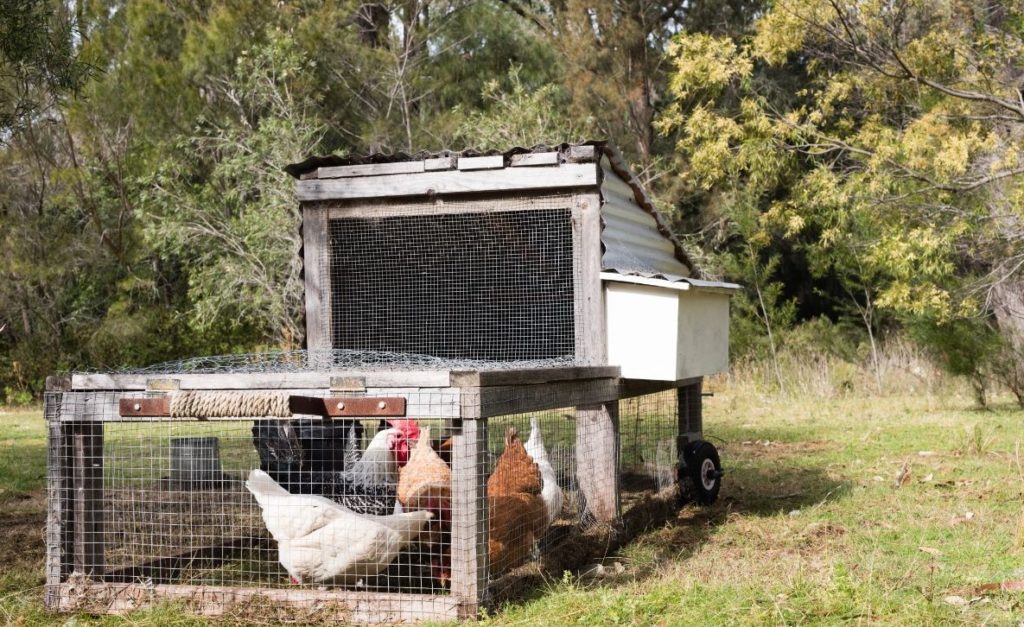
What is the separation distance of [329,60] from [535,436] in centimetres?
1574

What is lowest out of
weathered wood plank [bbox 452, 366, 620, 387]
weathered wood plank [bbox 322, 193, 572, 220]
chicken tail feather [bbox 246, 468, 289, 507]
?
chicken tail feather [bbox 246, 468, 289, 507]

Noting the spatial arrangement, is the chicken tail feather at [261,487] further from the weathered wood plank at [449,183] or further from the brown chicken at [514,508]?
the weathered wood plank at [449,183]

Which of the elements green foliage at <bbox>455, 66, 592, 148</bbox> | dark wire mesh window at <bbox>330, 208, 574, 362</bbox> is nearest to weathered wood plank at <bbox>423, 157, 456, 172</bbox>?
dark wire mesh window at <bbox>330, 208, 574, 362</bbox>

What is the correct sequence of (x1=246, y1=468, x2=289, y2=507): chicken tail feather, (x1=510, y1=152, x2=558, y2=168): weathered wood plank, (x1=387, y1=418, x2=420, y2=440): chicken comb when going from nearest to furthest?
(x1=246, y1=468, x2=289, y2=507): chicken tail feather
(x1=387, y1=418, x2=420, y2=440): chicken comb
(x1=510, y1=152, x2=558, y2=168): weathered wood plank

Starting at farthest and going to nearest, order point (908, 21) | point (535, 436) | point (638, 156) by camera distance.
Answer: point (638, 156) < point (908, 21) < point (535, 436)

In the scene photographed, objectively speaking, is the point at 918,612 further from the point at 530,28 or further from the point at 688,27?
the point at 530,28

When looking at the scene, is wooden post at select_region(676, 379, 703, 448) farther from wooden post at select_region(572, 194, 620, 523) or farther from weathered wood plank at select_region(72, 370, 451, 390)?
weathered wood plank at select_region(72, 370, 451, 390)

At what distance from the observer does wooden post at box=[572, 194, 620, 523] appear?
6137 mm

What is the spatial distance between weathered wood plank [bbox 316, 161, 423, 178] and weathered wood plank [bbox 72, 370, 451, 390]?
7.81 feet

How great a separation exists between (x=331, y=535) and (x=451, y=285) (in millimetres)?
2756

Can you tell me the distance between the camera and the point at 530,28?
76.7 ft

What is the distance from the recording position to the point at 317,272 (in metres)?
6.93

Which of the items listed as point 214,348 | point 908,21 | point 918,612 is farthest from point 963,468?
point 214,348

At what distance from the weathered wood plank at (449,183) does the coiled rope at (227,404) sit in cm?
240
